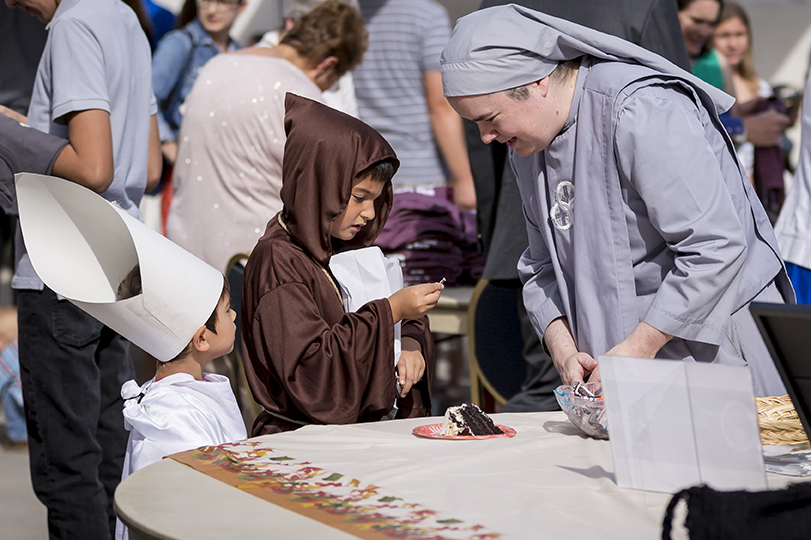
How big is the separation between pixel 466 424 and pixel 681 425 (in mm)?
455

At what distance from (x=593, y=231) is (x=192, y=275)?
31.3 inches

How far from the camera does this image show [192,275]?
1887 mm

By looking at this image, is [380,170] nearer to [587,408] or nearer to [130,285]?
[130,285]

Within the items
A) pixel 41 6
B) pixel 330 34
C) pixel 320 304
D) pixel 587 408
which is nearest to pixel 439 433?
pixel 587 408

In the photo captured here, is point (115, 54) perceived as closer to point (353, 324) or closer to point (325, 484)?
point (353, 324)

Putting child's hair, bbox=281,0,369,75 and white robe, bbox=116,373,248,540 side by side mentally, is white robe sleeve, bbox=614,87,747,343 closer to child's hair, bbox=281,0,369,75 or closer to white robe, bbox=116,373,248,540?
white robe, bbox=116,373,248,540

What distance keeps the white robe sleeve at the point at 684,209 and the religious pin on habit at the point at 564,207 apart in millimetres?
170

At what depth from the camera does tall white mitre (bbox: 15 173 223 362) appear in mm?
1823

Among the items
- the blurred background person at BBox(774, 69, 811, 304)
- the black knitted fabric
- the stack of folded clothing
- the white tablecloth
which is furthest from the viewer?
the stack of folded clothing

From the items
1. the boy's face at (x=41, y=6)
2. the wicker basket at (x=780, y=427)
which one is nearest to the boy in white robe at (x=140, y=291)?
the boy's face at (x=41, y=6)

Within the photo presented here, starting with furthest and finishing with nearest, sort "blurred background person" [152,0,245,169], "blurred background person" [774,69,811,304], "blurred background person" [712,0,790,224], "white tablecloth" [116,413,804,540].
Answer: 1. "blurred background person" [712,0,790,224]
2. "blurred background person" [152,0,245,169]
3. "blurred background person" [774,69,811,304]
4. "white tablecloth" [116,413,804,540]

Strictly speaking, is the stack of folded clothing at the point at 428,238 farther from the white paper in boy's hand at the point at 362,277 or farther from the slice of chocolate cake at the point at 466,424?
the slice of chocolate cake at the point at 466,424

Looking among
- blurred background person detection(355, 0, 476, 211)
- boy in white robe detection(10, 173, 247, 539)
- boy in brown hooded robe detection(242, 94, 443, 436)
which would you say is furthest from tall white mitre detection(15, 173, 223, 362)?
blurred background person detection(355, 0, 476, 211)

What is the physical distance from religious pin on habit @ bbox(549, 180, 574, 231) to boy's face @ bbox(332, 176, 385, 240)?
42cm
